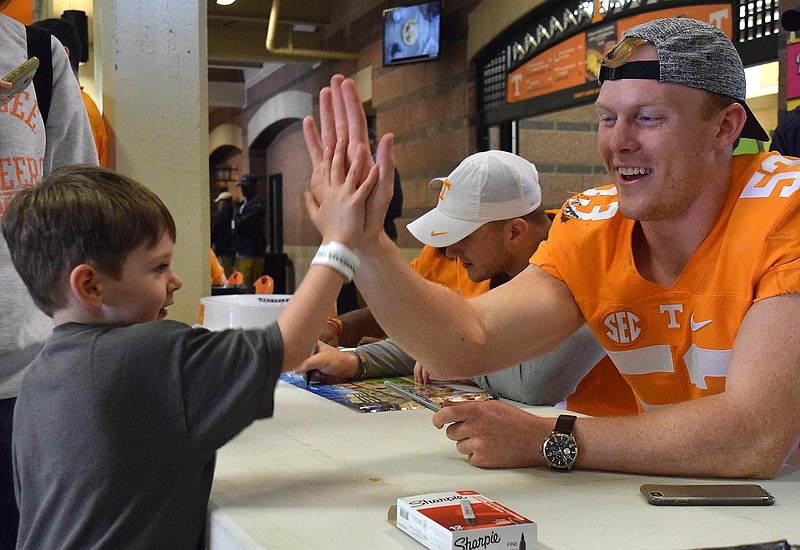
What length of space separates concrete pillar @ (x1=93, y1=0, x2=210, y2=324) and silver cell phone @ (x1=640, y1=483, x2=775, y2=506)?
2465 millimetres

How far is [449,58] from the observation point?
6.65 metres

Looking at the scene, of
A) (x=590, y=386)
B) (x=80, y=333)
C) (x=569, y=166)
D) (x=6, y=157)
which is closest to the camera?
(x=80, y=333)

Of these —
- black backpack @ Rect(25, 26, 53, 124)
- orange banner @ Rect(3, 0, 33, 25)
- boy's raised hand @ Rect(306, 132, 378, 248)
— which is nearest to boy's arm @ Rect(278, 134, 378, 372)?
boy's raised hand @ Rect(306, 132, 378, 248)

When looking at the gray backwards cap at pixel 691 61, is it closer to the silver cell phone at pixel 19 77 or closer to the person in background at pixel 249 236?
the silver cell phone at pixel 19 77

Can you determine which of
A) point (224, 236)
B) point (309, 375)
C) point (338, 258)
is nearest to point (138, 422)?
point (338, 258)

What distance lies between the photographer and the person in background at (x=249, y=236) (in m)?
10.6

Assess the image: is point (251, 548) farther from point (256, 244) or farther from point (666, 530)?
point (256, 244)

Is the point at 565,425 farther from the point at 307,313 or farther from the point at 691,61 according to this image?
the point at 691,61

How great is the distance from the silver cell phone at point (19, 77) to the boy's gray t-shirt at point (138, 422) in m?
0.70

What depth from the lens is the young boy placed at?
101 cm

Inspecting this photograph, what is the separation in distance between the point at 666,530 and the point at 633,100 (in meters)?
0.79

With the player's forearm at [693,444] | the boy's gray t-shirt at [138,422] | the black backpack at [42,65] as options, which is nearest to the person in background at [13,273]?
the black backpack at [42,65]

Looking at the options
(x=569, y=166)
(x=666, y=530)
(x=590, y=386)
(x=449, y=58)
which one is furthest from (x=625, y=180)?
(x=449, y=58)

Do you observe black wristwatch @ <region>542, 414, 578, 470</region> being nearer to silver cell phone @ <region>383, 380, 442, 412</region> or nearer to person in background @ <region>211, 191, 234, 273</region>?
silver cell phone @ <region>383, 380, 442, 412</region>
